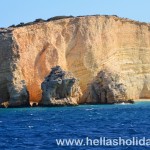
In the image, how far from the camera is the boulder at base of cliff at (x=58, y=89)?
68.8m

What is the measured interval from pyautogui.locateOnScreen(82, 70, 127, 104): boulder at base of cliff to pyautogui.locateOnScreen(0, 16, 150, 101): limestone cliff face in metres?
3.89

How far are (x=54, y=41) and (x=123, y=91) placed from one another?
14.5 metres

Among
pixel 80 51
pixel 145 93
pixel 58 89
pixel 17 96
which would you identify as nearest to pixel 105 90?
pixel 58 89

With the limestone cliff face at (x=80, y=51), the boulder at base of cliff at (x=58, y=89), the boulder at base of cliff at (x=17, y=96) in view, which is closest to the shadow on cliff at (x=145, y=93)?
the limestone cliff face at (x=80, y=51)

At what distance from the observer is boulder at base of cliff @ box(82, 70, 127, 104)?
72.8 metres

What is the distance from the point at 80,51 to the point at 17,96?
53.8 feet

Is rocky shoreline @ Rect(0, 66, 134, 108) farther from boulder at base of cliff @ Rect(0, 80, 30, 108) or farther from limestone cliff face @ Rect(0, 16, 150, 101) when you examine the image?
limestone cliff face @ Rect(0, 16, 150, 101)

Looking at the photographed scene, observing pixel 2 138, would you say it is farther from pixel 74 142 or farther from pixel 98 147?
pixel 98 147

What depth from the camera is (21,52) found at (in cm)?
7719

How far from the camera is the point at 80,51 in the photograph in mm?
81750

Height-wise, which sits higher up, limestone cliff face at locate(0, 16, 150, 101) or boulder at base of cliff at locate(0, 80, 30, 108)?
limestone cliff face at locate(0, 16, 150, 101)

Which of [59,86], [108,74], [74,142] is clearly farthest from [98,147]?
[108,74]

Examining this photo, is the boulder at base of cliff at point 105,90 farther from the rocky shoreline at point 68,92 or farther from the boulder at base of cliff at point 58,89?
the boulder at base of cliff at point 58,89

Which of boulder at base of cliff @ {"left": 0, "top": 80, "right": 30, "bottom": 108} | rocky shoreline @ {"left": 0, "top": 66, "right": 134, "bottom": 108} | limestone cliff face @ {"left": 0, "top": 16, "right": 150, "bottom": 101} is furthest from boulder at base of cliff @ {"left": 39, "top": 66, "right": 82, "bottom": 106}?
limestone cliff face @ {"left": 0, "top": 16, "right": 150, "bottom": 101}
